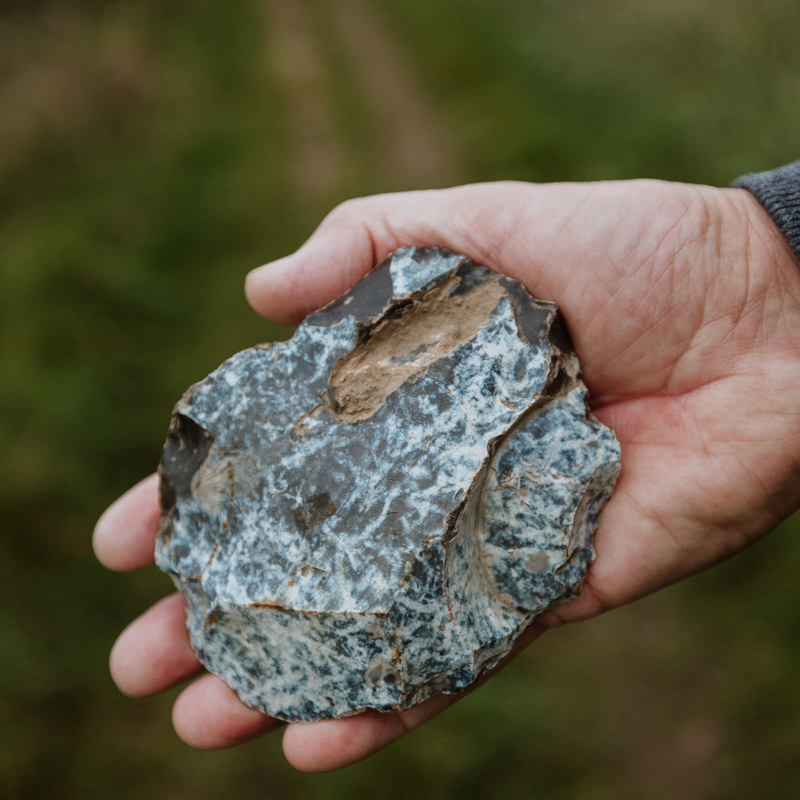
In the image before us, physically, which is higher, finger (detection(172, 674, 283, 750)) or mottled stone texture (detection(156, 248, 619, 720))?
mottled stone texture (detection(156, 248, 619, 720))

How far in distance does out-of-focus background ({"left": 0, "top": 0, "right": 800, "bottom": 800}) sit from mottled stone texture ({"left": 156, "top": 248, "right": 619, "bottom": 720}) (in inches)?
27.3

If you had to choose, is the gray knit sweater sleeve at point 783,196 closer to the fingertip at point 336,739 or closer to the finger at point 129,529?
the fingertip at point 336,739

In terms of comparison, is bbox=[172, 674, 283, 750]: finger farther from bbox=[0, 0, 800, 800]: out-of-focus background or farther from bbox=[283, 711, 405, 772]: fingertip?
bbox=[0, 0, 800, 800]: out-of-focus background

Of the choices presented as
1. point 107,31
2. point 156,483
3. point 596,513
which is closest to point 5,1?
point 107,31

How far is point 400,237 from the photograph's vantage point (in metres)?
1.84

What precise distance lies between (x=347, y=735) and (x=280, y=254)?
224cm

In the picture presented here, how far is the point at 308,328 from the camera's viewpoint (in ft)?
5.43

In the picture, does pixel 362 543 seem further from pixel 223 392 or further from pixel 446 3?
pixel 446 3

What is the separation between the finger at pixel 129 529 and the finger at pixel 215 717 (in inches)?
14.7

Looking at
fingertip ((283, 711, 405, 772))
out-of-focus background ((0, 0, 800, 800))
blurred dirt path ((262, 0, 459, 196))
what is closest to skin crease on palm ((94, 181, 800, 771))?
fingertip ((283, 711, 405, 772))

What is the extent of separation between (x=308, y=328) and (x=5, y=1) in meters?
4.86

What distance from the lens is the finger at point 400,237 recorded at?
1786 millimetres

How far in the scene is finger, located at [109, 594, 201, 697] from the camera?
5.88 feet

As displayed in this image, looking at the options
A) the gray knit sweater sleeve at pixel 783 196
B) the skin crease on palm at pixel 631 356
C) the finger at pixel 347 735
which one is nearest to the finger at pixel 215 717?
the skin crease on palm at pixel 631 356
